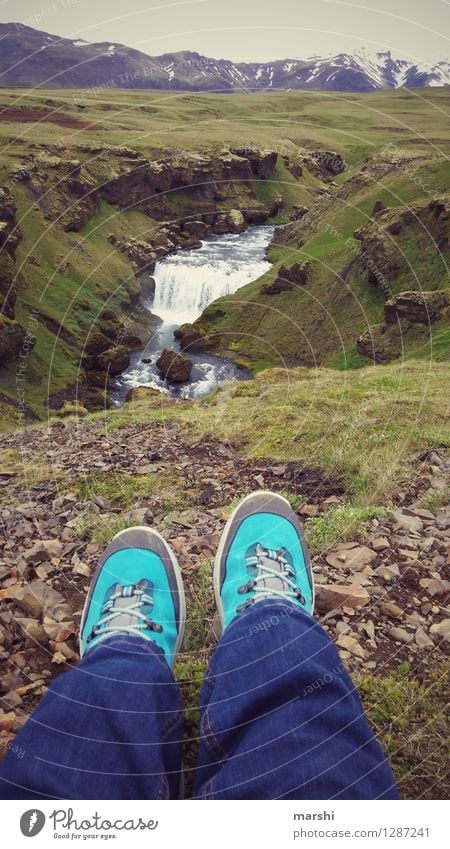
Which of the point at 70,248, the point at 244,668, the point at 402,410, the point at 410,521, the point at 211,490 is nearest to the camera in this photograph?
the point at 244,668

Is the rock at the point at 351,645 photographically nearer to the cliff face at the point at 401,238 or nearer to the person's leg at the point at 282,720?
the person's leg at the point at 282,720

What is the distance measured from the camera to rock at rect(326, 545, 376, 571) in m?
4.09

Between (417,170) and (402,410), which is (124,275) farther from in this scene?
(402,410)

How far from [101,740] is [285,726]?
95 cm

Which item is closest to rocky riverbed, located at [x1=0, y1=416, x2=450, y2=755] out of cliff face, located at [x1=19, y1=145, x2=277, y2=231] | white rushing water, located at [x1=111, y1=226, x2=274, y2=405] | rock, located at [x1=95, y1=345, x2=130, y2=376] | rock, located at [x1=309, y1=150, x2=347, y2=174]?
white rushing water, located at [x1=111, y1=226, x2=274, y2=405]

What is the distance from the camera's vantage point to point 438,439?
22.8 feet

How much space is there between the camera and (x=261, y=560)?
3893 millimetres

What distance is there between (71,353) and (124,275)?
68.3 feet

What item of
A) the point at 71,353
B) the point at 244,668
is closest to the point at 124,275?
the point at 71,353

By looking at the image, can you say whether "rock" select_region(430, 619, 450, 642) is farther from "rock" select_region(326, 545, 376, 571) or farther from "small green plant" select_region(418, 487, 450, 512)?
"small green plant" select_region(418, 487, 450, 512)

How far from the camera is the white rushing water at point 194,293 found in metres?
38.2

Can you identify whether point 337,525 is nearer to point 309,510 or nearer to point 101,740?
point 309,510

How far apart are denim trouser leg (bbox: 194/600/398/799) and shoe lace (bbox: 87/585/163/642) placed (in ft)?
2.23

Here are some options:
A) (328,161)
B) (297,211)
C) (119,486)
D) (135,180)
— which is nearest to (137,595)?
(119,486)
